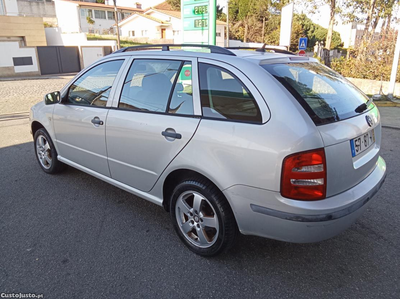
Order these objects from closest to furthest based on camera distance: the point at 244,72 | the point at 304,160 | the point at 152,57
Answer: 1. the point at 304,160
2. the point at 244,72
3. the point at 152,57

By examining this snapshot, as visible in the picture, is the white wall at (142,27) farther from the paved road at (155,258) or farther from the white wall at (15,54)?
the paved road at (155,258)

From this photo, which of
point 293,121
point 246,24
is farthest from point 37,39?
point 293,121

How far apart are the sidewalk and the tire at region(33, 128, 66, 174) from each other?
693 centimetres

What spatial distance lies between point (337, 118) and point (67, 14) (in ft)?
200

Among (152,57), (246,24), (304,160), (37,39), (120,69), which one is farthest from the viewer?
(246,24)

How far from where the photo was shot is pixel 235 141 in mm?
2322

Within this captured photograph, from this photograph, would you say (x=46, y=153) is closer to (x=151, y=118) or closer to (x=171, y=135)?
(x=151, y=118)

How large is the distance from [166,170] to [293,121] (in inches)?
47.3

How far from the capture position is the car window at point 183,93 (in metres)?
2.72

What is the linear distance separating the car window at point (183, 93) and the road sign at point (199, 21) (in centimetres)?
686

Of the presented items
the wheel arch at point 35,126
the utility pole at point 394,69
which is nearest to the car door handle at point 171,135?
the wheel arch at point 35,126

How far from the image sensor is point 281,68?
261 cm

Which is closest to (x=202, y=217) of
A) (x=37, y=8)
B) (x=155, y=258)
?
(x=155, y=258)

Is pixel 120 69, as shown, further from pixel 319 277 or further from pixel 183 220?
pixel 319 277
